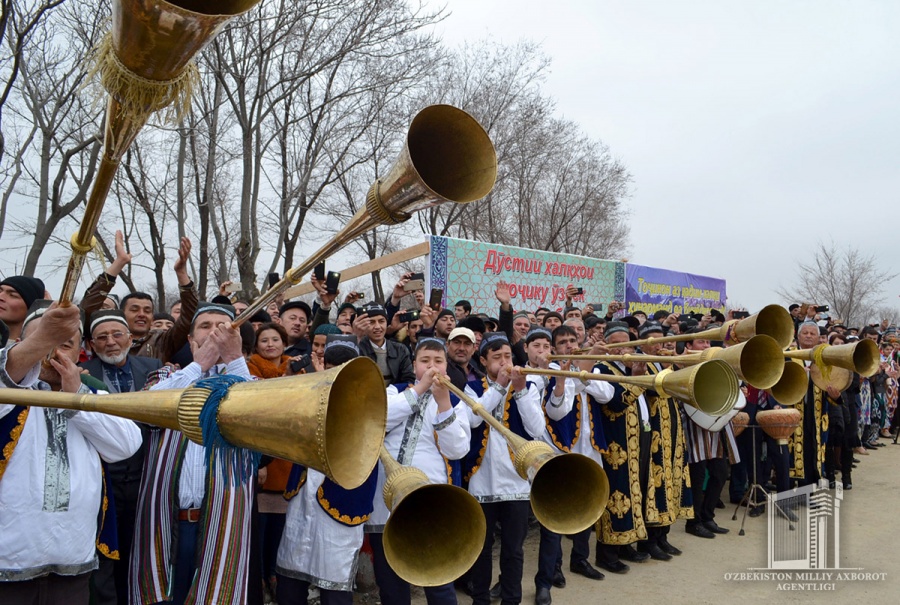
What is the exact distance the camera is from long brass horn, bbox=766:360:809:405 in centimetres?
449

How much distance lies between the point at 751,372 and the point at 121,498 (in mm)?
3589

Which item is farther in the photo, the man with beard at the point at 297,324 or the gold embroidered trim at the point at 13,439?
the man with beard at the point at 297,324

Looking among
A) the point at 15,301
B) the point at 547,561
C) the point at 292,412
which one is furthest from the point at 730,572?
the point at 15,301

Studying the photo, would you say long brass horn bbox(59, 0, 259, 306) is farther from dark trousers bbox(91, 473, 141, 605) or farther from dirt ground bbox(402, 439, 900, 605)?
dirt ground bbox(402, 439, 900, 605)

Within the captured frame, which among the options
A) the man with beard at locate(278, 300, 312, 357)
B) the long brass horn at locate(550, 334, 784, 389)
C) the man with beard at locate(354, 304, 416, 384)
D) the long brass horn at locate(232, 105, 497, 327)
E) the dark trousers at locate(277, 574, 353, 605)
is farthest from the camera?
the man with beard at locate(278, 300, 312, 357)

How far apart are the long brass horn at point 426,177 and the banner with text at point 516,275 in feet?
25.6

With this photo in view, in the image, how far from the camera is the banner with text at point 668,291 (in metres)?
14.8

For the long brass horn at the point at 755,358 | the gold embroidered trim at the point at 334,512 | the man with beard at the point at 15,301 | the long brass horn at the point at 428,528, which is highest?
the man with beard at the point at 15,301

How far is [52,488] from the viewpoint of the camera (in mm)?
2727

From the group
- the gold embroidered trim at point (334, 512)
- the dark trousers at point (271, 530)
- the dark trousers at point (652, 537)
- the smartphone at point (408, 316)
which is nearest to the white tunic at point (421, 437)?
the gold embroidered trim at point (334, 512)

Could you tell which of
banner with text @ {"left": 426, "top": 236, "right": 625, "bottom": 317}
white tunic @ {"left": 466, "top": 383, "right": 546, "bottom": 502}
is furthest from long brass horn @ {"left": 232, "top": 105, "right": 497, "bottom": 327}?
banner with text @ {"left": 426, "top": 236, "right": 625, "bottom": 317}

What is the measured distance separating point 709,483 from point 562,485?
5250 millimetres

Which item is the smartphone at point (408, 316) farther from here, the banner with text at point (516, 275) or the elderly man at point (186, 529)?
the elderly man at point (186, 529)

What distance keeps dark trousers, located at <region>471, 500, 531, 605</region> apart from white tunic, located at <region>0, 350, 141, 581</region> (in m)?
2.70
